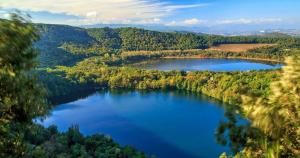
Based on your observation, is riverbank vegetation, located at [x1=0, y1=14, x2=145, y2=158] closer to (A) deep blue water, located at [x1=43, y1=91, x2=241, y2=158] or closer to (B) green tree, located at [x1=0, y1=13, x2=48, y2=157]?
(B) green tree, located at [x1=0, y1=13, x2=48, y2=157]

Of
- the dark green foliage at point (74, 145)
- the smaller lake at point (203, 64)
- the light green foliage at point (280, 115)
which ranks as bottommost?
the dark green foliage at point (74, 145)

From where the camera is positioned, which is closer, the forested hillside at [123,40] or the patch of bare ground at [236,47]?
the forested hillside at [123,40]

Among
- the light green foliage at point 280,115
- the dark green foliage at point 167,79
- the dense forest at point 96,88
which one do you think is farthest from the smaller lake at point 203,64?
the light green foliage at point 280,115

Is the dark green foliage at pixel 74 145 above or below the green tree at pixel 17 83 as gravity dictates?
below

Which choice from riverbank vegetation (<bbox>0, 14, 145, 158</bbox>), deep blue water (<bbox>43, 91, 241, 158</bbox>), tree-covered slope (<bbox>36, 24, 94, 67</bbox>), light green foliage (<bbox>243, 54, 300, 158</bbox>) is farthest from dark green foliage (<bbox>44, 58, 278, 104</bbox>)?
riverbank vegetation (<bbox>0, 14, 145, 158</bbox>)

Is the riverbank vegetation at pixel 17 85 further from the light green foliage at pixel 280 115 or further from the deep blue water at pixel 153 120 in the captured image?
the deep blue water at pixel 153 120

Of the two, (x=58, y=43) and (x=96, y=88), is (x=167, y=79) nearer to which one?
(x=96, y=88)
